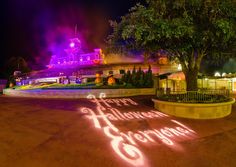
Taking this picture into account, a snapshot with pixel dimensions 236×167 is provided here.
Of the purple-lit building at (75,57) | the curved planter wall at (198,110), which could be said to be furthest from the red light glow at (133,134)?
the purple-lit building at (75,57)

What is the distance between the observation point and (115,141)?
7.11 metres

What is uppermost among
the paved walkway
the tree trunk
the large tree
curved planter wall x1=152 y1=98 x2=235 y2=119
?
the large tree

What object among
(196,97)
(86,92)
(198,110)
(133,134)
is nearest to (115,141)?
(133,134)

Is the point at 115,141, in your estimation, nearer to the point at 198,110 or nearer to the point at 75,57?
the point at 198,110

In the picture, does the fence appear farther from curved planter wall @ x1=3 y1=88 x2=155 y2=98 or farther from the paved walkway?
curved planter wall @ x1=3 y1=88 x2=155 y2=98

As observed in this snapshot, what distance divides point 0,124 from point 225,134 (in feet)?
31.4

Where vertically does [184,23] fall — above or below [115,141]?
above

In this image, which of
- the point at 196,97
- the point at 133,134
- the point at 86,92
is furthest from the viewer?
the point at 86,92

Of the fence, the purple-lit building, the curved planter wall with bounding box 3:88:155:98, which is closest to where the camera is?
the fence

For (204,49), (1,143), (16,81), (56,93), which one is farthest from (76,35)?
(1,143)

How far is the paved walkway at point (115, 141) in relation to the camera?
5.54 m

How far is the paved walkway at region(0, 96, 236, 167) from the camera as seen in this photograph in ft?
18.2

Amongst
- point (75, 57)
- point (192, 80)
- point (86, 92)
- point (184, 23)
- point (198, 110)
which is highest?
point (75, 57)

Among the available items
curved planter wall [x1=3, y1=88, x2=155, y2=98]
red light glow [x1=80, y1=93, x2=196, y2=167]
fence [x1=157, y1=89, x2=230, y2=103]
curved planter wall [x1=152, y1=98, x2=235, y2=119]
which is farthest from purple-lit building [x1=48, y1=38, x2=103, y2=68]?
curved planter wall [x1=152, y1=98, x2=235, y2=119]
